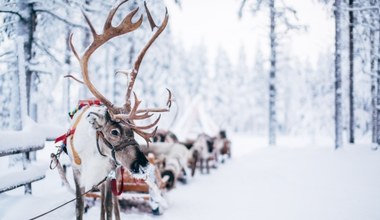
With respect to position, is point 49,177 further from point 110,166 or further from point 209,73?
point 209,73

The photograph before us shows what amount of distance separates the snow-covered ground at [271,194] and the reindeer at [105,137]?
44.3 inches

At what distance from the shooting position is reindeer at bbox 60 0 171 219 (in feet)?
12.8

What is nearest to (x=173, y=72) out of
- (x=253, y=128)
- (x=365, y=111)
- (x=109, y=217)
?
(x=365, y=111)

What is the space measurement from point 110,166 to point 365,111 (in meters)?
21.5

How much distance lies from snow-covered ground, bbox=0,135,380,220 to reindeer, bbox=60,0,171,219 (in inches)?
44.3

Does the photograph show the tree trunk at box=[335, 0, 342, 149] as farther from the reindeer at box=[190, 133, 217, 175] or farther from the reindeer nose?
the reindeer nose

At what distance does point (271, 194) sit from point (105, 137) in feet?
15.7

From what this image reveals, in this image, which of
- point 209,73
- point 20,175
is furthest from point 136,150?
point 209,73

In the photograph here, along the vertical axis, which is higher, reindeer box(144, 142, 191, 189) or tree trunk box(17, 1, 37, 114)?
tree trunk box(17, 1, 37, 114)

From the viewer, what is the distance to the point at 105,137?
13.1ft

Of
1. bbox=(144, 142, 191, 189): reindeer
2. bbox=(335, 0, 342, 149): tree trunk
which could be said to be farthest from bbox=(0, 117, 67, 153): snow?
bbox=(335, 0, 342, 149): tree trunk

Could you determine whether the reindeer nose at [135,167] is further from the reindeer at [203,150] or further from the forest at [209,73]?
the reindeer at [203,150]

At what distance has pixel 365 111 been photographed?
21328mm

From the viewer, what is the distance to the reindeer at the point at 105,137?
3902 mm
